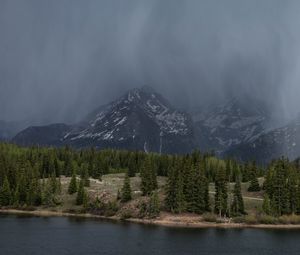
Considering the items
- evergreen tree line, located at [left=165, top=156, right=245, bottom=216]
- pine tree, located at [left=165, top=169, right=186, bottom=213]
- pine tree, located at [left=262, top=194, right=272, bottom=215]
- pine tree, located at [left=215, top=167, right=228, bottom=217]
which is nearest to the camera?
pine tree, located at [left=262, top=194, right=272, bottom=215]

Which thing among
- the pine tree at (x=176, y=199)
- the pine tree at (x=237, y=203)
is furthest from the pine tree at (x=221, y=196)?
the pine tree at (x=176, y=199)

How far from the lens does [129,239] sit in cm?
14662

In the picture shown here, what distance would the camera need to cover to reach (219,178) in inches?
7795

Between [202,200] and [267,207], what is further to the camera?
[202,200]

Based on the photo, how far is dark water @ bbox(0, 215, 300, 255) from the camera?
430ft

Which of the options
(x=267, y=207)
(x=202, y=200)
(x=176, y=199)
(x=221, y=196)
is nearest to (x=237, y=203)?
(x=221, y=196)

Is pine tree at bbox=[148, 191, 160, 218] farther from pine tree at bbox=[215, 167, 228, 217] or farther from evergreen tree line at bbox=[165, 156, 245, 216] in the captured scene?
pine tree at bbox=[215, 167, 228, 217]

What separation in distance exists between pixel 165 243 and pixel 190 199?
57.1m

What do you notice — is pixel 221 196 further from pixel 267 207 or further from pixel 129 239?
pixel 129 239

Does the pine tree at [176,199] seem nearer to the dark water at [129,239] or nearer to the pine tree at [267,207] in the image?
the dark water at [129,239]

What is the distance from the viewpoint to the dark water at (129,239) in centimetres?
13100

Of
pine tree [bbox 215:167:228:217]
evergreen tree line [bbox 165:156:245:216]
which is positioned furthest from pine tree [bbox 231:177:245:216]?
pine tree [bbox 215:167:228:217]

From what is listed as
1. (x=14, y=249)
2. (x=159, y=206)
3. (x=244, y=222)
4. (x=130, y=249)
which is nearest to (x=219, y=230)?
(x=244, y=222)

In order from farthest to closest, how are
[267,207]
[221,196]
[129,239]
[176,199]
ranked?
[176,199], [221,196], [267,207], [129,239]
